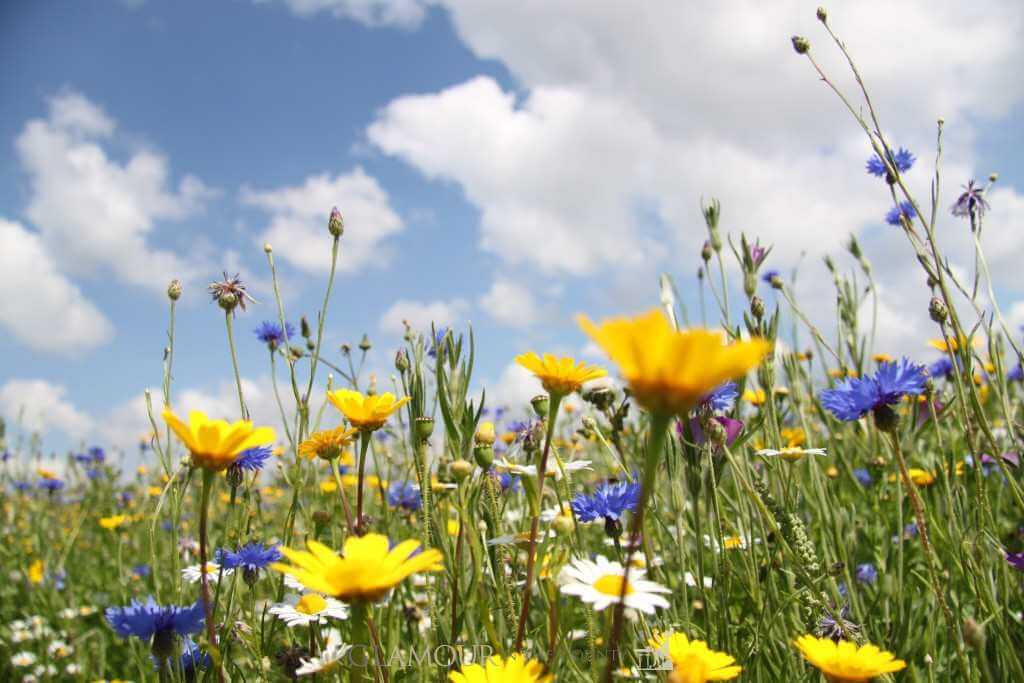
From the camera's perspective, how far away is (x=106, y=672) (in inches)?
101

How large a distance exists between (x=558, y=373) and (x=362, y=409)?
0.89ft

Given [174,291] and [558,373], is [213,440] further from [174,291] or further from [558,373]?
[174,291]

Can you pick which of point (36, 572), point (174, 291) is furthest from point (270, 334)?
point (36, 572)

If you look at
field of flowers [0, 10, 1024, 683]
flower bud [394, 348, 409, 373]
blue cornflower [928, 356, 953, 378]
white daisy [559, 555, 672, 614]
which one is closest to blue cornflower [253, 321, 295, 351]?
field of flowers [0, 10, 1024, 683]

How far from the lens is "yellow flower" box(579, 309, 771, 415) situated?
18.6 inches

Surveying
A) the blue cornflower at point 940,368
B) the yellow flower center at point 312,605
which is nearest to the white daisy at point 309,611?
the yellow flower center at point 312,605

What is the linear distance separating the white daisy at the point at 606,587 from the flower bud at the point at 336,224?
962mm

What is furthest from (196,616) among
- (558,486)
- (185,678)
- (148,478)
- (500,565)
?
(148,478)

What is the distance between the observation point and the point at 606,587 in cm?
80

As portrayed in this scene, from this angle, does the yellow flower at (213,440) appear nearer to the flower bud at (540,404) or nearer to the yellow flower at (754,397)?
the flower bud at (540,404)

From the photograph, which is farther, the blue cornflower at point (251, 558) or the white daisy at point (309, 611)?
the blue cornflower at point (251, 558)

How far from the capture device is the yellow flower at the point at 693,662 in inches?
25.4

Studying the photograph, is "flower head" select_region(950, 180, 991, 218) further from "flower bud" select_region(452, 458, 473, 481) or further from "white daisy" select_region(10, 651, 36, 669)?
"white daisy" select_region(10, 651, 36, 669)

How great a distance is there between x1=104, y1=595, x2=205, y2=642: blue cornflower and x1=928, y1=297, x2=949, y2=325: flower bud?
1.36m
